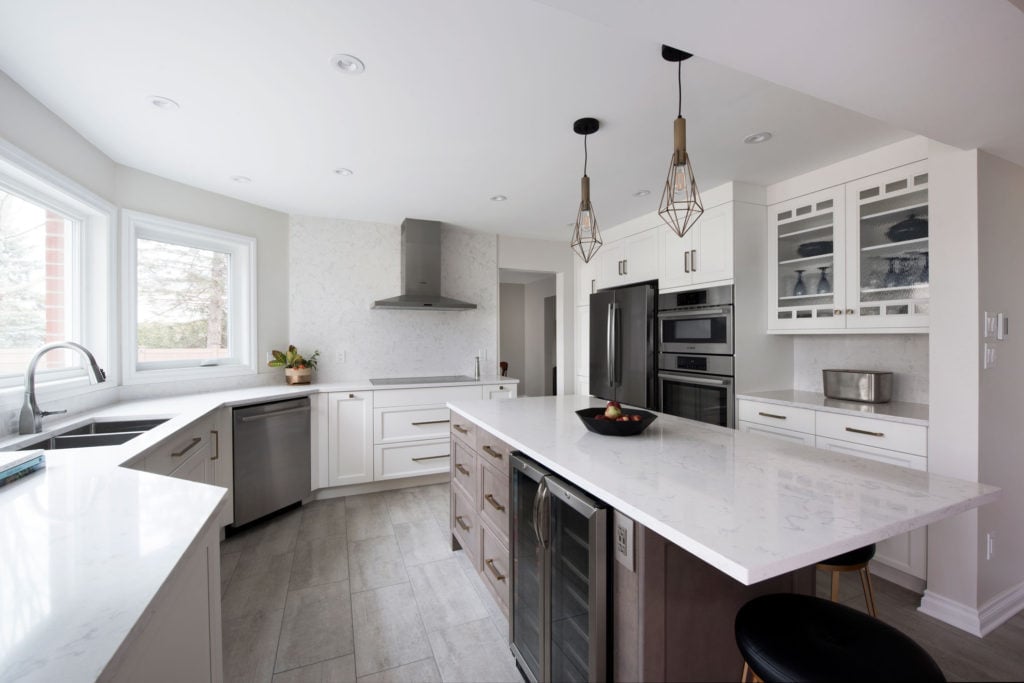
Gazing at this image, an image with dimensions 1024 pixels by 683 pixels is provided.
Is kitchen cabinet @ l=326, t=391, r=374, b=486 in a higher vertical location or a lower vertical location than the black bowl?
lower

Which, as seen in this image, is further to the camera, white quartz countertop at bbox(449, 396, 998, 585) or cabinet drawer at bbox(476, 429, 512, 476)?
cabinet drawer at bbox(476, 429, 512, 476)

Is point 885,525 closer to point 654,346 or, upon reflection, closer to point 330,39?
point 330,39

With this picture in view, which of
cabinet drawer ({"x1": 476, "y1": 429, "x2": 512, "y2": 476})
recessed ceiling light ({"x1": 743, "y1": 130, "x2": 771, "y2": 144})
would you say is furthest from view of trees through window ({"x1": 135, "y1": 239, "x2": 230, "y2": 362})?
recessed ceiling light ({"x1": 743, "y1": 130, "x2": 771, "y2": 144})

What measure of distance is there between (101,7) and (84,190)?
1.33 metres

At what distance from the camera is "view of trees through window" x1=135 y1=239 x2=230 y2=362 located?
2.90 m

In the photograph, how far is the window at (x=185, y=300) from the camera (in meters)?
2.76

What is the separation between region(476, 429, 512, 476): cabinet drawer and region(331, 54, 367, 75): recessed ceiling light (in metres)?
1.65

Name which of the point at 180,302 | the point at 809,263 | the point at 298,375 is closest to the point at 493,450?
the point at 298,375

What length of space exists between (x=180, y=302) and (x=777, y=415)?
4.20 meters

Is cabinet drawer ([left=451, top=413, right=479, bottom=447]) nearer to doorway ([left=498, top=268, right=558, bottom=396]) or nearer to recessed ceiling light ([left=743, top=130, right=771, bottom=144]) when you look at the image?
recessed ceiling light ([left=743, top=130, right=771, bottom=144])

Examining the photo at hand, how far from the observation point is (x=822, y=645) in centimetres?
79

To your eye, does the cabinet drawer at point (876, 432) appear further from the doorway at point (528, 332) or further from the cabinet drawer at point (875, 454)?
the doorway at point (528, 332)

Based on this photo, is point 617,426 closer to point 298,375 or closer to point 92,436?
point 92,436

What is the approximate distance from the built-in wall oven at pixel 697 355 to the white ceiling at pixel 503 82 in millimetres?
902
